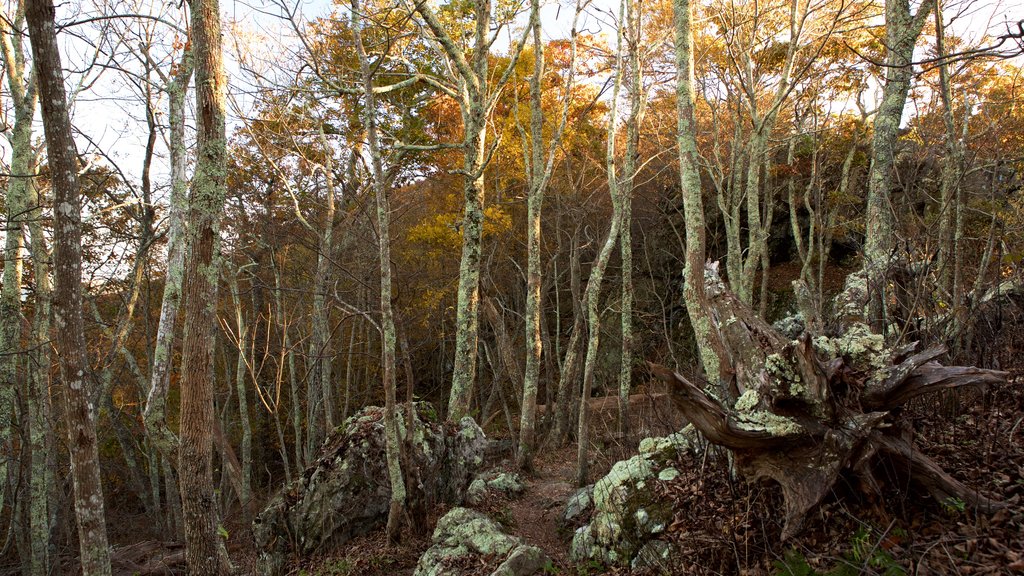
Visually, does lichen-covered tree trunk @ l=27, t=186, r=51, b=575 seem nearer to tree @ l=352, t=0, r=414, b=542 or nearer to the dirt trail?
tree @ l=352, t=0, r=414, b=542

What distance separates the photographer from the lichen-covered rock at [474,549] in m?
4.75

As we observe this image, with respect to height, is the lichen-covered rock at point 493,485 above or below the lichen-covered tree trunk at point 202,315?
below

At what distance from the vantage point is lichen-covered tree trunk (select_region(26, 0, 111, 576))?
4.07 m

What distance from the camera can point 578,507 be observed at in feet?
20.7

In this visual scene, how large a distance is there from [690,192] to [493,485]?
5301 millimetres

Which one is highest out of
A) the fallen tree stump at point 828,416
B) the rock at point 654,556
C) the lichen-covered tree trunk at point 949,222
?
the lichen-covered tree trunk at point 949,222

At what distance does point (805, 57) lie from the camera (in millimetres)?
12805

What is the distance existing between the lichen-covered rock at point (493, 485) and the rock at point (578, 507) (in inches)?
55.3

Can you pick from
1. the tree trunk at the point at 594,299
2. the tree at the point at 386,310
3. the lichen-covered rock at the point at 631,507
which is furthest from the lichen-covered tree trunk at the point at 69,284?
the tree trunk at the point at 594,299

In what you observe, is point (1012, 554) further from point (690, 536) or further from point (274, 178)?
point (274, 178)

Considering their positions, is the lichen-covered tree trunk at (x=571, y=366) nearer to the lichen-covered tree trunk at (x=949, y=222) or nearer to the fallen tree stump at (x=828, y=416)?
the lichen-covered tree trunk at (x=949, y=222)

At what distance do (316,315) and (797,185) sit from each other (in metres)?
14.2

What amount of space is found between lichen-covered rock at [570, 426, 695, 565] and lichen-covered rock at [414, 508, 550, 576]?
454 mm

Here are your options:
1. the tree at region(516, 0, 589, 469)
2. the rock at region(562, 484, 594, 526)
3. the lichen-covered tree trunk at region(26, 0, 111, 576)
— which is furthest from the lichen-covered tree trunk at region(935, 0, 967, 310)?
the lichen-covered tree trunk at region(26, 0, 111, 576)
